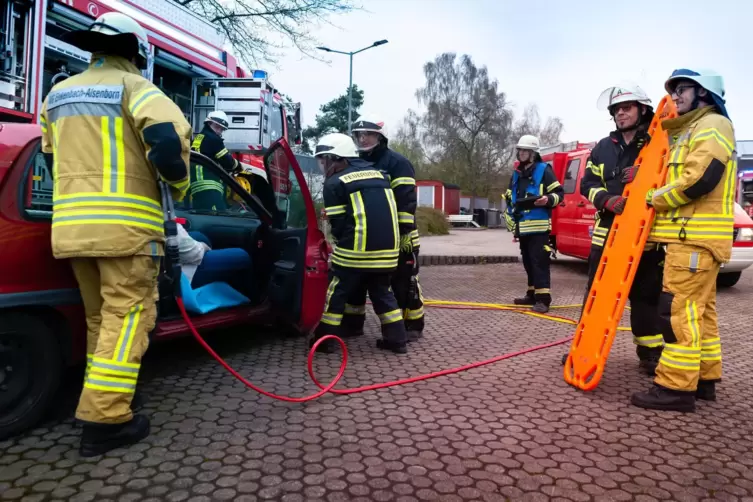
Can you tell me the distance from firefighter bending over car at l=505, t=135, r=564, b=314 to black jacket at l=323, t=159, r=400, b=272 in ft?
8.19

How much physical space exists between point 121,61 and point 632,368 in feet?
12.3

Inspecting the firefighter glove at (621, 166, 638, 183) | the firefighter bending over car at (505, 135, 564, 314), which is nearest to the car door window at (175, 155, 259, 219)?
the firefighter glove at (621, 166, 638, 183)

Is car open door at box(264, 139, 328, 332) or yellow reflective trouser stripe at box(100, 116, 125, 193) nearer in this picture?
yellow reflective trouser stripe at box(100, 116, 125, 193)

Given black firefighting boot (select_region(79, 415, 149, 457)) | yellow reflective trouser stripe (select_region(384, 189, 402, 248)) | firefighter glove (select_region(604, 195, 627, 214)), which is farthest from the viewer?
yellow reflective trouser stripe (select_region(384, 189, 402, 248))

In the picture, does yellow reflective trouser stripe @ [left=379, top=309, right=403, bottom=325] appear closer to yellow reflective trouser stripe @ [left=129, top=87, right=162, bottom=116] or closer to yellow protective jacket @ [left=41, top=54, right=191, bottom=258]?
yellow protective jacket @ [left=41, top=54, right=191, bottom=258]

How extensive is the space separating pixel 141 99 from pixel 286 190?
1.99 m

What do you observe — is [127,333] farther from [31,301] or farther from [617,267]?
[617,267]

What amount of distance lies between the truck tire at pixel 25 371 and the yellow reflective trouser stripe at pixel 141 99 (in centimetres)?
107

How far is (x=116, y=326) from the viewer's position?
258 centimetres

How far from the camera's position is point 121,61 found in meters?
2.75

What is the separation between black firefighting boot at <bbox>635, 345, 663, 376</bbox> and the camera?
3.90m

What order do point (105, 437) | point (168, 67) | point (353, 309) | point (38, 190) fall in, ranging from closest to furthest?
point (105, 437), point (38, 190), point (353, 309), point (168, 67)

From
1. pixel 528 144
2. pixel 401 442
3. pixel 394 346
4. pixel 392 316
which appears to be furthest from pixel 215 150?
pixel 401 442

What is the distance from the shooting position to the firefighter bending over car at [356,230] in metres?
4.16
